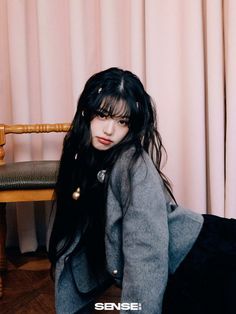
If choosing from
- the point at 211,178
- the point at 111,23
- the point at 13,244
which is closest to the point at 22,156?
the point at 13,244

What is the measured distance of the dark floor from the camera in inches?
47.6

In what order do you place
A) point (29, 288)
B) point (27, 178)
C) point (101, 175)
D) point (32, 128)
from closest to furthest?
point (101, 175)
point (27, 178)
point (29, 288)
point (32, 128)

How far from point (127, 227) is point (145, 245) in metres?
0.05

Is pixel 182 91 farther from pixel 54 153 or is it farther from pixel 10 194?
pixel 10 194

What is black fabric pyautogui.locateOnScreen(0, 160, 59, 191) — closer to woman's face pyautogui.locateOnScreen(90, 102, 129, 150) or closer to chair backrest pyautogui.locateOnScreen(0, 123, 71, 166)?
chair backrest pyautogui.locateOnScreen(0, 123, 71, 166)

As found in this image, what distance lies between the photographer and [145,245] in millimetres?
699

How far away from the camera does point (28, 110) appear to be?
5.45 feet

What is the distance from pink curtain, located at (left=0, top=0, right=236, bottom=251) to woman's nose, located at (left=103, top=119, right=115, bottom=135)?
30.1 inches

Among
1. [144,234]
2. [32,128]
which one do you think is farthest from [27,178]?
[144,234]

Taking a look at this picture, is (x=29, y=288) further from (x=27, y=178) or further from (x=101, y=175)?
(x=101, y=175)

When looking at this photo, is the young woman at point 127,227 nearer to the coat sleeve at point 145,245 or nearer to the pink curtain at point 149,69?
the coat sleeve at point 145,245

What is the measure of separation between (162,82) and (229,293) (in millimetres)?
1003

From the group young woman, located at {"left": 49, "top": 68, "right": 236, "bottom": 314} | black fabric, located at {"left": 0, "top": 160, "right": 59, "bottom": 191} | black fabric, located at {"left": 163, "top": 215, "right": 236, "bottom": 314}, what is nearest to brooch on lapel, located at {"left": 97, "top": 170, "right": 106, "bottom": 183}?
young woman, located at {"left": 49, "top": 68, "right": 236, "bottom": 314}

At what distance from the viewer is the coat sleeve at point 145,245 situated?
0.68 m
